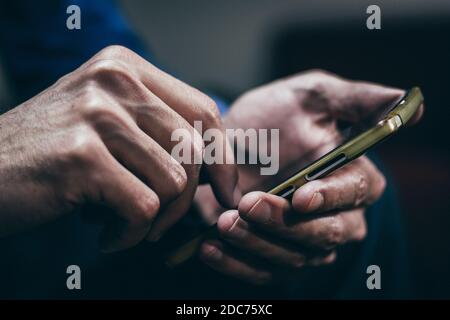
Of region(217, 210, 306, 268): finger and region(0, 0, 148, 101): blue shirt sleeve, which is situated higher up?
region(0, 0, 148, 101): blue shirt sleeve

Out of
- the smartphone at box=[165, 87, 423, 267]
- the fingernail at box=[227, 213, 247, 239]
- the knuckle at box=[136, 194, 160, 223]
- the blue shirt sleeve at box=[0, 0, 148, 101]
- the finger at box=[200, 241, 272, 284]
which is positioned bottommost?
the finger at box=[200, 241, 272, 284]

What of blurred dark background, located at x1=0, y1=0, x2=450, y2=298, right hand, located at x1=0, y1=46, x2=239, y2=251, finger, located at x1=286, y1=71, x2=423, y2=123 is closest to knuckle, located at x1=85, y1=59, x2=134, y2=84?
right hand, located at x1=0, y1=46, x2=239, y2=251

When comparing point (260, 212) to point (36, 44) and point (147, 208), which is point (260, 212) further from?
point (36, 44)

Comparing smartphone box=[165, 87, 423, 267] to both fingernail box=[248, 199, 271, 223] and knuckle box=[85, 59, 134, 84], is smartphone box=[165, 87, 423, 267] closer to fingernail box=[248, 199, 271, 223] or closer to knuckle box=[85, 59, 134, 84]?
fingernail box=[248, 199, 271, 223]

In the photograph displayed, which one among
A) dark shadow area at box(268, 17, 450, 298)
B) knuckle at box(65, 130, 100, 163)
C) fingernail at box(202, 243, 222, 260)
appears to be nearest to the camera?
knuckle at box(65, 130, 100, 163)

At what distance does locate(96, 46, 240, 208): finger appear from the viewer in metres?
0.38

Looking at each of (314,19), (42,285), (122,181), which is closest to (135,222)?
(122,181)

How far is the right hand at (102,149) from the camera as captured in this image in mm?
338

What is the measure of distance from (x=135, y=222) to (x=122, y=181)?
36mm

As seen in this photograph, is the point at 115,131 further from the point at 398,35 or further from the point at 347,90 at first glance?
the point at 398,35

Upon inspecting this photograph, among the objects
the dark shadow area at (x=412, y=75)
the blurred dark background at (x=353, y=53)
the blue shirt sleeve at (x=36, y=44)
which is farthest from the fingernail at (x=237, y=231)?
the dark shadow area at (x=412, y=75)

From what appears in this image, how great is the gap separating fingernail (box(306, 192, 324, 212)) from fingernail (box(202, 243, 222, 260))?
0.09 m

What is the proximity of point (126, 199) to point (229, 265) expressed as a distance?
5.9 inches
